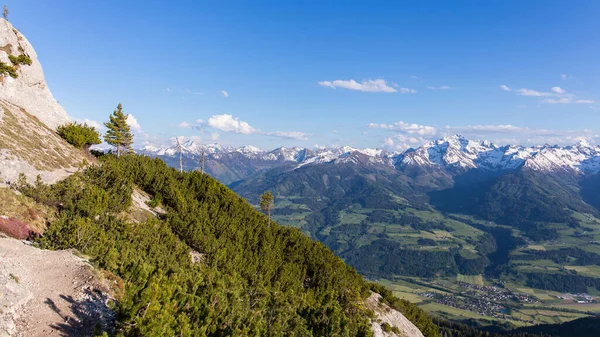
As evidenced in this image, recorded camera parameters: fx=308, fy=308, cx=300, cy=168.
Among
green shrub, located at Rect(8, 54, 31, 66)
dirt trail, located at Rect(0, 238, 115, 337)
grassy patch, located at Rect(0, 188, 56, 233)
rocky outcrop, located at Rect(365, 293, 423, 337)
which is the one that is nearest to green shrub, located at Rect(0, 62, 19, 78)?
green shrub, located at Rect(8, 54, 31, 66)

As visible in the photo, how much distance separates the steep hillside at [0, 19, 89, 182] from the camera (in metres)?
35.8

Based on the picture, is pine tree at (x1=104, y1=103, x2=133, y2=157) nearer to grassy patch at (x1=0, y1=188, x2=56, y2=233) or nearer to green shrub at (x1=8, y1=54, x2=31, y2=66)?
green shrub at (x1=8, y1=54, x2=31, y2=66)

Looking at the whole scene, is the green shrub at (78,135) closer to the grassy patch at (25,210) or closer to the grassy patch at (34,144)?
the grassy patch at (34,144)

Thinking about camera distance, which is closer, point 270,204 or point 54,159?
point 54,159

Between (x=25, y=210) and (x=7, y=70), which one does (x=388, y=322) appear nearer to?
(x=25, y=210)

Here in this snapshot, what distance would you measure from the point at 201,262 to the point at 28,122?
114 ft

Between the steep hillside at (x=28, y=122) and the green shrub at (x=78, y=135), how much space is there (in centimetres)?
160

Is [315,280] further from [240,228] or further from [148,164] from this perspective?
[148,164]

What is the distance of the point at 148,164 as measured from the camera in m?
55.1

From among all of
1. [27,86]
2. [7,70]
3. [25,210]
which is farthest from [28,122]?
[25,210]

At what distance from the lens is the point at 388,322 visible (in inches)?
1938

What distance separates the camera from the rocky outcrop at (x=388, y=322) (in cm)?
4535

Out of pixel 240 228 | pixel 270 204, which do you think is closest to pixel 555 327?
pixel 270 204

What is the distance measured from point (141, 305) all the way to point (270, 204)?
61087 mm
